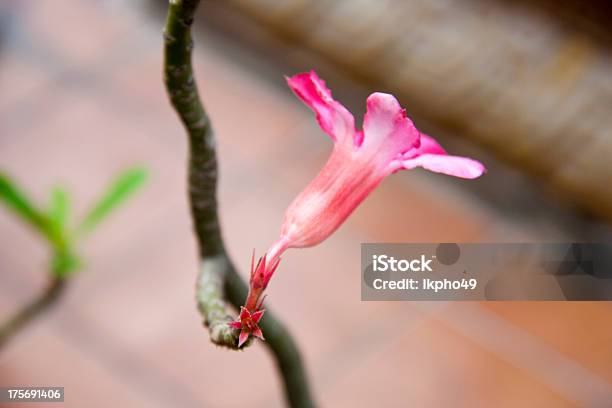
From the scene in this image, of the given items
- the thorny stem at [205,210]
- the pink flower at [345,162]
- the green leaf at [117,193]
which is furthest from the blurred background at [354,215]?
the pink flower at [345,162]

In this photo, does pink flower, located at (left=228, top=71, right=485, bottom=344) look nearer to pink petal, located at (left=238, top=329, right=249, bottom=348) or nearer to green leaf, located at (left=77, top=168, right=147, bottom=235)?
pink petal, located at (left=238, top=329, right=249, bottom=348)

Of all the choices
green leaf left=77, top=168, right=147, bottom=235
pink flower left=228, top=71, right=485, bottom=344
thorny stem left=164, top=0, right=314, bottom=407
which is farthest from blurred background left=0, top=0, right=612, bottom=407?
pink flower left=228, top=71, right=485, bottom=344

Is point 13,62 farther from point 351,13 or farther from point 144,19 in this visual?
point 351,13

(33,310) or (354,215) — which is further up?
(354,215)

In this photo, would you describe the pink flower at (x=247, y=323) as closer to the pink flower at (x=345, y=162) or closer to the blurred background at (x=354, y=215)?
the pink flower at (x=345, y=162)

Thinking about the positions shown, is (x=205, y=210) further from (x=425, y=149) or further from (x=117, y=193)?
(x=117, y=193)

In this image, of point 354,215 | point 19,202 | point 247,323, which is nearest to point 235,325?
point 247,323
